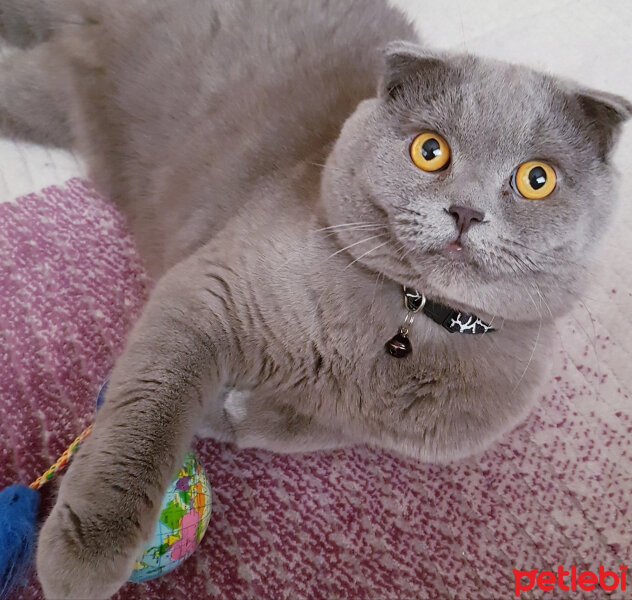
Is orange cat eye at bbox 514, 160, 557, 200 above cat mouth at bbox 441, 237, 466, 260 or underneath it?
above

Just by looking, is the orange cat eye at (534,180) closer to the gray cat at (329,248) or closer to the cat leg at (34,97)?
the gray cat at (329,248)

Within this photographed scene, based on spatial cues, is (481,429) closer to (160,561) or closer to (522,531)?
(522,531)

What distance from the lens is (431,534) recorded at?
1100 mm

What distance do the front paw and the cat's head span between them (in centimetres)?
50

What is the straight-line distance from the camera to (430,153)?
80 cm

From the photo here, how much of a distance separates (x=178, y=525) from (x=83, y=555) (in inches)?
6.7

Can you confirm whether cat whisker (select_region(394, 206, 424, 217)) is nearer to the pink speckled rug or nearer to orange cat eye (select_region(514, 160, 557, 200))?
orange cat eye (select_region(514, 160, 557, 200))

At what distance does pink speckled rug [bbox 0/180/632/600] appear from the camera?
3.42 feet

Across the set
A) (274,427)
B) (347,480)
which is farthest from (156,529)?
(347,480)

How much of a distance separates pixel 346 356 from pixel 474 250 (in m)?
0.27

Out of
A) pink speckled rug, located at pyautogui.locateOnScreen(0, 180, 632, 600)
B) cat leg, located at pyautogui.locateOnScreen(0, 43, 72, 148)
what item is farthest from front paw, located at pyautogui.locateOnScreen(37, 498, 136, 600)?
cat leg, located at pyautogui.locateOnScreen(0, 43, 72, 148)

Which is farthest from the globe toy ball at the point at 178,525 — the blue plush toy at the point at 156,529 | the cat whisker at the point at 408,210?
the cat whisker at the point at 408,210

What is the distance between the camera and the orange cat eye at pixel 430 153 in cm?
80

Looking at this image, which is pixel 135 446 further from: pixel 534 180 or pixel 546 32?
pixel 546 32
